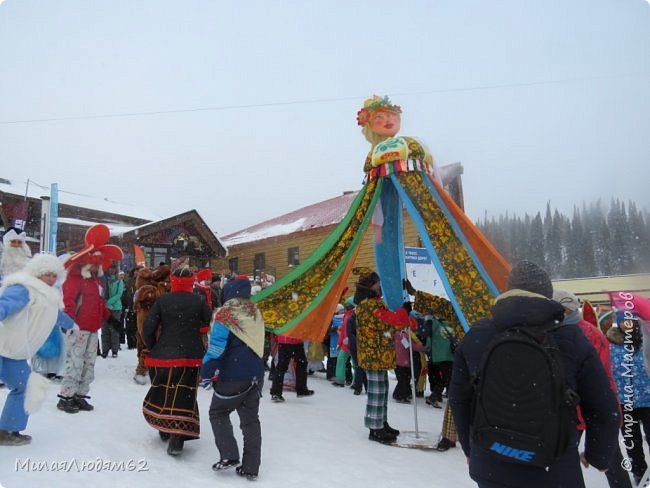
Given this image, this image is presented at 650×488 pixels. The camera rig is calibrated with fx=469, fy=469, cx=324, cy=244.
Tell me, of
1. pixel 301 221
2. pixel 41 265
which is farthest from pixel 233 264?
pixel 41 265

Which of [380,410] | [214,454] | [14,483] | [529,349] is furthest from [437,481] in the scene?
[14,483]

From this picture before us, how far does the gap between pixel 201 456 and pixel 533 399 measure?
320cm

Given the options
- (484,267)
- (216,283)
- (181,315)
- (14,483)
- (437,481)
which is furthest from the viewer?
(216,283)

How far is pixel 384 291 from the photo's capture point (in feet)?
19.8

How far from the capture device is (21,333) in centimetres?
372

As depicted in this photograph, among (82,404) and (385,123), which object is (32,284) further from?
(385,123)

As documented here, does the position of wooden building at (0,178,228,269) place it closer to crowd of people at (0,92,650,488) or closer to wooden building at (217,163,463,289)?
wooden building at (217,163,463,289)

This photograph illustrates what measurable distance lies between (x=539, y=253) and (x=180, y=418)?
392 centimetres

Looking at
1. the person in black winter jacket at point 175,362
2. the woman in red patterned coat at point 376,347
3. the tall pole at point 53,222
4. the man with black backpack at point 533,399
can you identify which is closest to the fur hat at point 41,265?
the person in black winter jacket at point 175,362

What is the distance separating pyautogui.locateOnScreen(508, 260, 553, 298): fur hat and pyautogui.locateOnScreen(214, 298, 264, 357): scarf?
2.33m

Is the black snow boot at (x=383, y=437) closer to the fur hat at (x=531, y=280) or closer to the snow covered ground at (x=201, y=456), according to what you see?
the snow covered ground at (x=201, y=456)

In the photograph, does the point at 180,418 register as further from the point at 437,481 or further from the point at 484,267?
the point at 484,267

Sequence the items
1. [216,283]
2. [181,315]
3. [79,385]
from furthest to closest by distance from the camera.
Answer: [216,283] → [79,385] → [181,315]

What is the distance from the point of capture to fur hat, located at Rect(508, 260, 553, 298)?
2.25 m
